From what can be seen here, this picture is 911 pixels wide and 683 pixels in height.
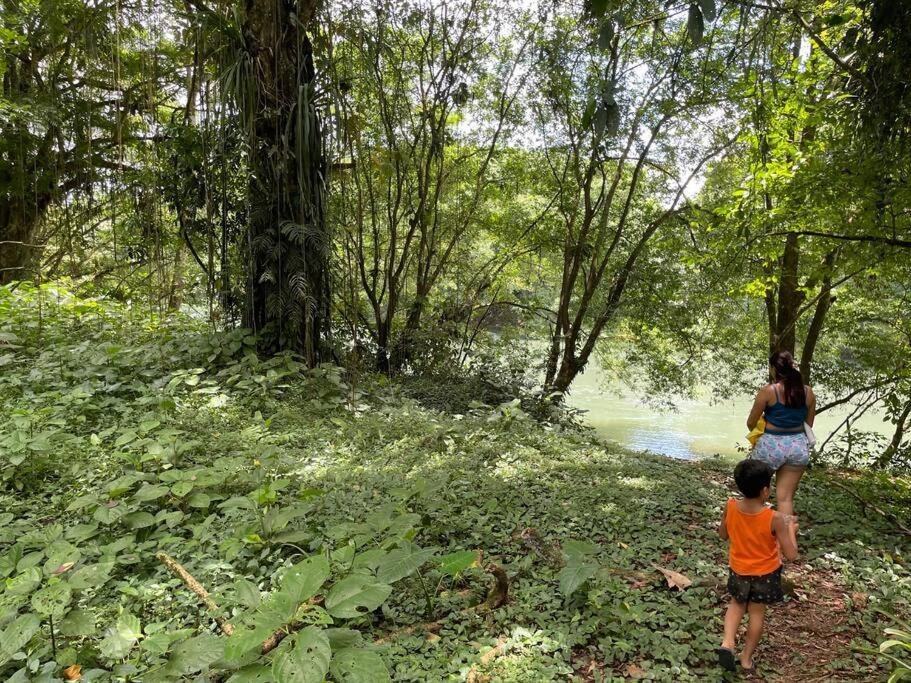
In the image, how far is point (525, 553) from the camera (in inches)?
105

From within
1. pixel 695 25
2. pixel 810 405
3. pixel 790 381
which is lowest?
pixel 810 405

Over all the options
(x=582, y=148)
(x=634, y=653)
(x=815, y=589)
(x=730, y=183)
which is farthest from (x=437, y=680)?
(x=730, y=183)

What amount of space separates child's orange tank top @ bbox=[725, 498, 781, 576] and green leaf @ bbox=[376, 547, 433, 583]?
48.6 inches

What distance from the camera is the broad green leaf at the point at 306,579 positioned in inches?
64.7

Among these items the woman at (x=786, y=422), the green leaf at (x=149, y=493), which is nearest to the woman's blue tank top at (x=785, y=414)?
the woman at (x=786, y=422)

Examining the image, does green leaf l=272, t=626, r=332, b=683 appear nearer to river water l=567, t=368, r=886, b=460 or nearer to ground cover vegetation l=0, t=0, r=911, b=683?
ground cover vegetation l=0, t=0, r=911, b=683

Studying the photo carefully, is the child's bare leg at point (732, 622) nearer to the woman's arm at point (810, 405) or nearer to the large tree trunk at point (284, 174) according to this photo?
the woman's arm at point (810, 405)

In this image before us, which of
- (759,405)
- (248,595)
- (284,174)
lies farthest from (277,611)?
(284,174)

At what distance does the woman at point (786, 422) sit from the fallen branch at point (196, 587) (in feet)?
9.68

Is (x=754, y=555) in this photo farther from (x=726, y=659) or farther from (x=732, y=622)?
(x=726, y=659)

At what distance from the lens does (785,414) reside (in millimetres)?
3102

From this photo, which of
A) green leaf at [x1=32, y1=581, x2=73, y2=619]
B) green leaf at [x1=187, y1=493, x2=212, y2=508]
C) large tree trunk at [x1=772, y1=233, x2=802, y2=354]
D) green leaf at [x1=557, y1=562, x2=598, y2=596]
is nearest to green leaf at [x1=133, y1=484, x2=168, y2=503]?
green leaf at [x1=187, y1=493, x2=212, y2=508]

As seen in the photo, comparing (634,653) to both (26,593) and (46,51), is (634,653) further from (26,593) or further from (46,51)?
(46,51)

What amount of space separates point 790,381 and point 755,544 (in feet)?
4.49
